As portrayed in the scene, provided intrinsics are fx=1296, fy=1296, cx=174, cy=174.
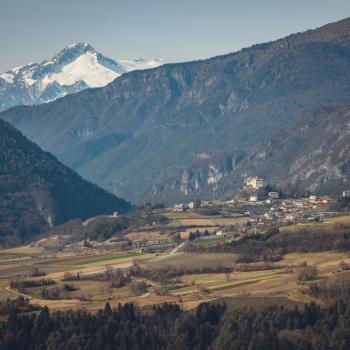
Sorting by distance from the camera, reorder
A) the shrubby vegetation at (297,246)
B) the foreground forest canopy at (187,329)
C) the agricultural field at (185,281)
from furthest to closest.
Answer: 1. the shrubby vegetation at (297,246)
2. the agricultural field at (185,281)
3. the foreground forest canopy at (187,329)

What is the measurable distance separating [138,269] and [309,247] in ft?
84.7

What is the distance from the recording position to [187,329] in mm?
143500

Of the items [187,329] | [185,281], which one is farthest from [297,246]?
[187,329]

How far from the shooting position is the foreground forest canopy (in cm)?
13825

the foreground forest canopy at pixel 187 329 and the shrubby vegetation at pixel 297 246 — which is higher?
the shrubby vegetation at pixel 297 246

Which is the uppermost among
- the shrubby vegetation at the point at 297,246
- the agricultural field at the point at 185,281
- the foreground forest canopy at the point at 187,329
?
the shrubby vegetation at the point at 297,246

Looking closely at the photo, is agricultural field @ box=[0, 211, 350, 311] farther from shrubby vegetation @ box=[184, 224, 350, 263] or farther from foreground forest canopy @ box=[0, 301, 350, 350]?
foreground forest canopy @ box=[0, 301, 350, 350]

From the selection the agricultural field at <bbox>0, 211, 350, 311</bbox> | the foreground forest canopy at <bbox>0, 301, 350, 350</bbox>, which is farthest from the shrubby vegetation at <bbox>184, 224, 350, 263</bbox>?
the foreground forest canopy at <bbox>0, 301, 350, 350</bbox>

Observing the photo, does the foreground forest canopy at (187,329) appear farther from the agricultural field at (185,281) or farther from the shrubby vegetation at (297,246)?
the shrubby vegetation at (297,246)

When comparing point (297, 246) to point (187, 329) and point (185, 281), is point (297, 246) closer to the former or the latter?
point (185, 281)

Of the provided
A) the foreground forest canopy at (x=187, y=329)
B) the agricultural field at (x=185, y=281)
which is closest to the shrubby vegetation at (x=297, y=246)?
the agricultural field at (x=185, y=281)

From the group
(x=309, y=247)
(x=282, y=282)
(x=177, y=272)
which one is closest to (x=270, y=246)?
(x=309, y=247)

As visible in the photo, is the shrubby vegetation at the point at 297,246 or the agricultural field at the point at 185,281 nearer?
the agricultural field at the point at 185,281

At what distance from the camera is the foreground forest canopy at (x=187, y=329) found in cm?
13825
